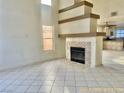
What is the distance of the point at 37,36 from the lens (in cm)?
→ 574

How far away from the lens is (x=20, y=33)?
5027 millimetres

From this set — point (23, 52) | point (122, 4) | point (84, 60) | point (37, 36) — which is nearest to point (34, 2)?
point (37, 36)

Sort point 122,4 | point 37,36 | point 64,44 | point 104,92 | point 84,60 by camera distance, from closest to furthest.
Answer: point 104,92, point 84,60, point 37,36, point 64,44, point 122,4

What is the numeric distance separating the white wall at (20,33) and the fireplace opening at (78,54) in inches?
63.1

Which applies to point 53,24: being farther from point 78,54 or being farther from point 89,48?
point 89,48

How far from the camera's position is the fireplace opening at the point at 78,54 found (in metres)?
5.47

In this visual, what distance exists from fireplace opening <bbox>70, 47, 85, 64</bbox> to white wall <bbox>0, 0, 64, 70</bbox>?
63.1 inches

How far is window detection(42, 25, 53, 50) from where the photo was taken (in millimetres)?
6180

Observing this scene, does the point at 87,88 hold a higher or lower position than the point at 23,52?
lower

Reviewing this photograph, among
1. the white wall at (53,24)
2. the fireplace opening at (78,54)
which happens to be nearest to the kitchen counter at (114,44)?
the white wall at (53,24)

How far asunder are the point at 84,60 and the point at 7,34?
11.3ft

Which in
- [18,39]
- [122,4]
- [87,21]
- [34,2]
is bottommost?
[18,39]

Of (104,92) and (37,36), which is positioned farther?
(37,36)

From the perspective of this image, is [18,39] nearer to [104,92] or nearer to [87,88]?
[87,88]
